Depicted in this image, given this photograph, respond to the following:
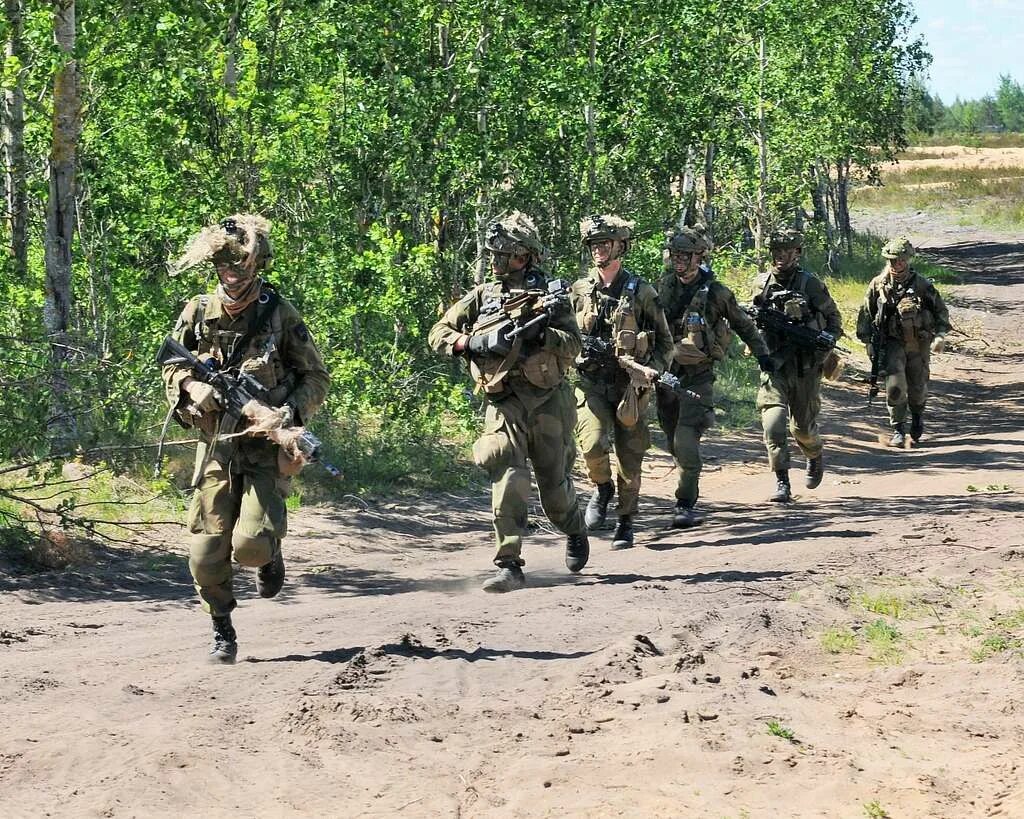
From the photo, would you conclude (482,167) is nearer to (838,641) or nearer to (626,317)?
(626,317)

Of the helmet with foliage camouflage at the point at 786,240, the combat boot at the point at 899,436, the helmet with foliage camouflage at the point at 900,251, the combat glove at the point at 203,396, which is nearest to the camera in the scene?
the combat glove at the point at 203,396

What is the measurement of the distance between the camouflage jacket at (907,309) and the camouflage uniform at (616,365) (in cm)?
593

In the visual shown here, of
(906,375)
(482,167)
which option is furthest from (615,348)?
(906,375)

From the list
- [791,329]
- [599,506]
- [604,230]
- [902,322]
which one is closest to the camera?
[604,230]

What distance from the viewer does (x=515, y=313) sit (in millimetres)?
8977

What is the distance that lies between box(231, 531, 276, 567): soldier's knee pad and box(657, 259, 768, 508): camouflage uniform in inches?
189

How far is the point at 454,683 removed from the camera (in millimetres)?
6922

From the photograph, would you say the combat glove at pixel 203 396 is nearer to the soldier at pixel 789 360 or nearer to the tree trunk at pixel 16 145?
the tree trunk at pixel 16 145

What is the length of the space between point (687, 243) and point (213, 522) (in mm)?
5083

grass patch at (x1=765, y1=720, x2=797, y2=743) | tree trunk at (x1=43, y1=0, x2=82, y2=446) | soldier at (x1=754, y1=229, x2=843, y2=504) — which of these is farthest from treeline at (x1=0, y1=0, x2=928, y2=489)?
grass patch at (x1=765, y1=720, x2=797, y2=743)

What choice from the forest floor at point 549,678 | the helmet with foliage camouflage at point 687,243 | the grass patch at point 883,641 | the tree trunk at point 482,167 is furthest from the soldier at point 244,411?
the tree trunk at point 482,167

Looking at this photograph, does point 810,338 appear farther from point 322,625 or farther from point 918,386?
point 322,625

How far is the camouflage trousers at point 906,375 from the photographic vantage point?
55.1 feet

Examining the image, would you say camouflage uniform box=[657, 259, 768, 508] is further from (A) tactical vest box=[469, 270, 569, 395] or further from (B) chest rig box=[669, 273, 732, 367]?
(A) tactical vest box=[469, 270, 569, 395]
